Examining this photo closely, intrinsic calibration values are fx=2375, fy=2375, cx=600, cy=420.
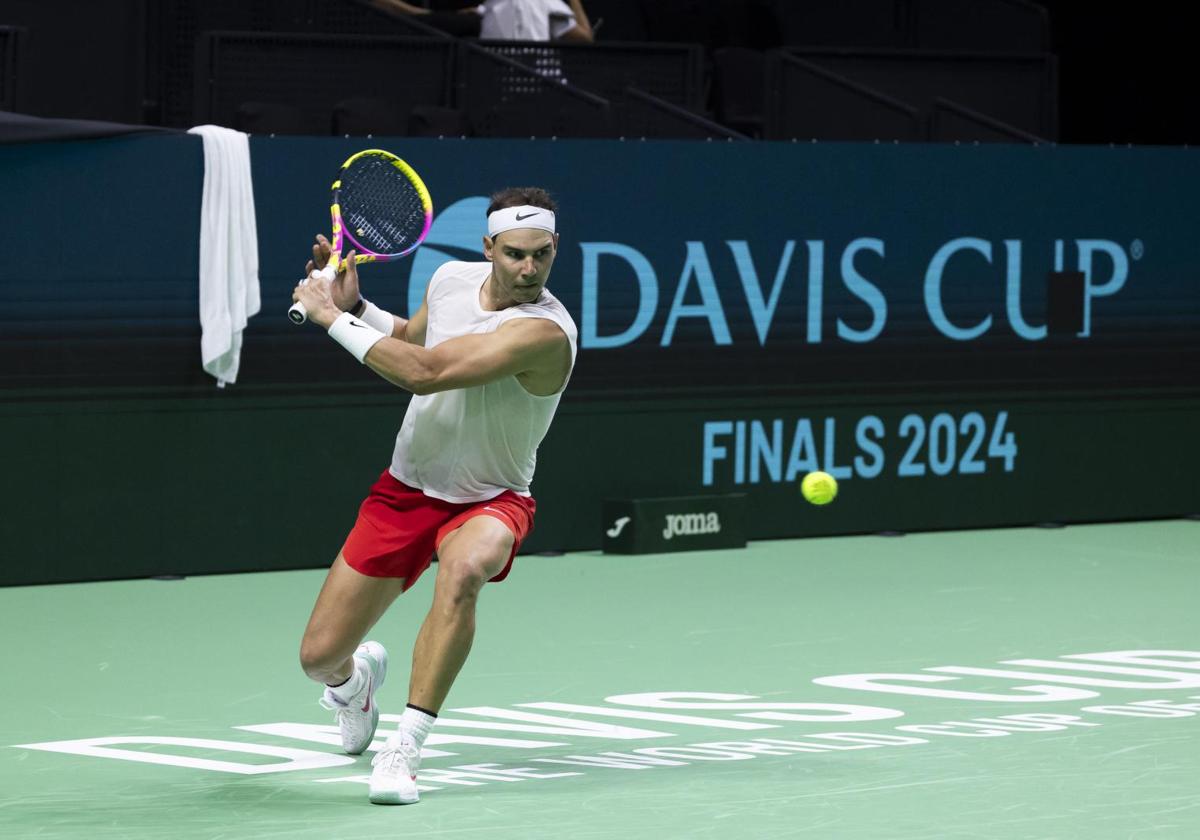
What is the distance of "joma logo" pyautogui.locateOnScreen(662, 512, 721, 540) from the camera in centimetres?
1197

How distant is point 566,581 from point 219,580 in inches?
62.9

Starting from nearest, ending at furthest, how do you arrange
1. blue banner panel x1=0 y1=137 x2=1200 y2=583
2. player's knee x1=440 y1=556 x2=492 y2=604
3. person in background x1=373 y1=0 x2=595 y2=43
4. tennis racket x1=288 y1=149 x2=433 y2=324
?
player's knee x1=440 y1=556 x2=492 y2=604
tennis racket x1=288 y1=149 x2=433 y2=324
blue banner panel x1=0 y1=137 x2=1200 y2=583
person in background x1=373 y1=0 x2=595 y2=43

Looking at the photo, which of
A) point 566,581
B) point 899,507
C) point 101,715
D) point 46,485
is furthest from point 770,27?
point 101,715

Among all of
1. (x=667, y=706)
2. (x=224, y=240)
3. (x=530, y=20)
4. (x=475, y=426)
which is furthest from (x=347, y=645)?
(x=530, y=20)

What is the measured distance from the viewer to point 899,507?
12.9m

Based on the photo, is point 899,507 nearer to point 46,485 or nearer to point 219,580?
point 219,580

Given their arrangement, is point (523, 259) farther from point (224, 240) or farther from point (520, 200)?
point (224, 240)

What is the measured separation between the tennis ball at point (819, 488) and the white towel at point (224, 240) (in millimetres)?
2853

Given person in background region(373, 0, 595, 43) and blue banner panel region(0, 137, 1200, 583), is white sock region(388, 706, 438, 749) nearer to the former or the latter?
blue banner panel region(0, 137, 1200, 583)

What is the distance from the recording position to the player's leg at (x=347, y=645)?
6844 mm

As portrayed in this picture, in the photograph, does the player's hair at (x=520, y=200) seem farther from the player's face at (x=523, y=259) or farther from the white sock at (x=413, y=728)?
the white sock at (x=413, y=728)

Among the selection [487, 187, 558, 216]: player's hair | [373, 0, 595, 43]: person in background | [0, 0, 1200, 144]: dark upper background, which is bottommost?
[487, 187, 558, 216]: player's hair

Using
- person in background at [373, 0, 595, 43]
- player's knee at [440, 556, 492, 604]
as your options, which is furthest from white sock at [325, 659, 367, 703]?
person in background at [373, 0, 595, 43]

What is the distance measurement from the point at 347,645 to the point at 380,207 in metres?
1.54
